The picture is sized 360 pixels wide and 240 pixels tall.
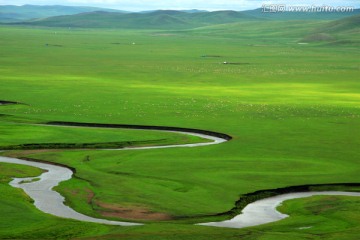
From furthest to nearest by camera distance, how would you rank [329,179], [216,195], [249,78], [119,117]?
1. [249,78]
2. [119,117]
3. [329,179]
4. [216,195]

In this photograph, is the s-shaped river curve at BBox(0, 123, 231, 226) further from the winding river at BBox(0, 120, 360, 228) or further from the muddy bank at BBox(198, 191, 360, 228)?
the muddy bank at BBox(198, 191, 360, 228)

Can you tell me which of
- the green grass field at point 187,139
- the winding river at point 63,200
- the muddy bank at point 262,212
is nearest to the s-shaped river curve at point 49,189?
the winding river at point 63,200

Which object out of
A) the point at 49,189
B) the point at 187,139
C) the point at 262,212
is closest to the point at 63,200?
the point at 49,189

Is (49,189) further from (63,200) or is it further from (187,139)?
(187,139)

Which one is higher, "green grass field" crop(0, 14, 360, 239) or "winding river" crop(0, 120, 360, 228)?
"green grass field" crop(0, 14, 360, 239)

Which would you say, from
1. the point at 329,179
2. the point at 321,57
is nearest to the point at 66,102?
the point at 329,179

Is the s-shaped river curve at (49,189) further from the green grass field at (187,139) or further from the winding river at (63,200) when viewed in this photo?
the green grass field at (187,139)

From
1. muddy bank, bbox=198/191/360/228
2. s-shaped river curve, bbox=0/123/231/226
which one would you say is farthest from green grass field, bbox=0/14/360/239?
muddy bank, bbox=198/191/360/228

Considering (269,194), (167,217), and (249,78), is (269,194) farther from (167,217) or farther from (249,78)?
(249,78)
